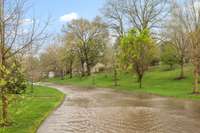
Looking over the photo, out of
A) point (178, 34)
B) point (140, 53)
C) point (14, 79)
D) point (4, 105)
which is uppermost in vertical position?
point (178, 34)

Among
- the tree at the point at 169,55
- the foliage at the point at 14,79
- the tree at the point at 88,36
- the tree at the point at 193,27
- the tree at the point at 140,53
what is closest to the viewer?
the foliage at the point at 14,79

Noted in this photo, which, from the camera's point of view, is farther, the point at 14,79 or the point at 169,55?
the point at 169,55

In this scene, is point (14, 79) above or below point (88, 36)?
below

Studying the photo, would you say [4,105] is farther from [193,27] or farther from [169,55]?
[169,55]

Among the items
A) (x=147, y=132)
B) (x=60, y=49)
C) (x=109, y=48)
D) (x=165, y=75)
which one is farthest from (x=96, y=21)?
(x=147, y=132)

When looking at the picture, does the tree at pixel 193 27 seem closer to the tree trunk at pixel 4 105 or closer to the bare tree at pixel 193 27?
the bare tree at pixel 193 27

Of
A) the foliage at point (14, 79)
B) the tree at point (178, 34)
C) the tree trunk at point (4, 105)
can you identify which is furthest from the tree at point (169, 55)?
the tree trunk at point (4, 105)

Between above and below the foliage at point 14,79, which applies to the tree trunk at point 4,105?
below

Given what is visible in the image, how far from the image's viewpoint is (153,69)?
208 ft

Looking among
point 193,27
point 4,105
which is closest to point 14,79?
point 4,105

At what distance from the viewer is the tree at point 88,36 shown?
232 feet

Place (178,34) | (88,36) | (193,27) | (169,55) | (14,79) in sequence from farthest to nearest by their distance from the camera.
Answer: (88,36) < (169,55) < (178,34) < (193,27) < (14,79)

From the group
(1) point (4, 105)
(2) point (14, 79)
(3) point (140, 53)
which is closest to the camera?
(2) point (14, 79)

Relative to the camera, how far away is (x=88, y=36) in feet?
236
